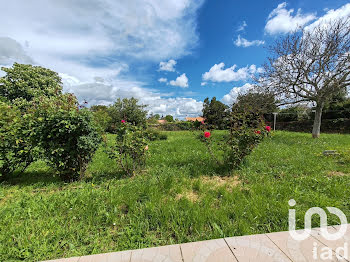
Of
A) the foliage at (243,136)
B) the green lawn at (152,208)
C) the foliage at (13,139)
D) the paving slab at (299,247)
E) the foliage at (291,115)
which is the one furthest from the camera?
the foliage at (291,115)

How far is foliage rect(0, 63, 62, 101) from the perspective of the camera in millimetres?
17500

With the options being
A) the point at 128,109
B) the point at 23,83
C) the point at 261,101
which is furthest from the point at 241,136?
the point at 23,83

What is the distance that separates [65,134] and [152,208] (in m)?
2.51

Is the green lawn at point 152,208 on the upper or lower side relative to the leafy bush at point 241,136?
lower

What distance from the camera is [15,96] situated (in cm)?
1794

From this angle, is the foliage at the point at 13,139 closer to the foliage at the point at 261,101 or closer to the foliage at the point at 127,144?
the foliage at the point at 127,144

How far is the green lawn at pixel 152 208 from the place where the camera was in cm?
176

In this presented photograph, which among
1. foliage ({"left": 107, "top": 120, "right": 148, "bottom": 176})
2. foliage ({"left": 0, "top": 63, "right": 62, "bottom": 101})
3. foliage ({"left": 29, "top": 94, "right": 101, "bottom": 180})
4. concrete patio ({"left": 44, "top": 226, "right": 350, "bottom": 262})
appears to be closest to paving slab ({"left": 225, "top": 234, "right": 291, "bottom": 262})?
concrete patio ({"left": 44, "top": 226, "right": 350, "bottom": 262})

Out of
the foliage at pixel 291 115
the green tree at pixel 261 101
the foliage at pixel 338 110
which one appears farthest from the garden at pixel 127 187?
the foliage at pixel 291 115

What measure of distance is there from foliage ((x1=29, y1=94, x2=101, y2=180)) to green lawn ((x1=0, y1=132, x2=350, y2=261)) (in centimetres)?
53

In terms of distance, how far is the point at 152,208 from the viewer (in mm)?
2219

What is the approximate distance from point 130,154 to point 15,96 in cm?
2335

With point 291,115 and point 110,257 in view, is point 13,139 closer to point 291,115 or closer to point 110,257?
point 110,257

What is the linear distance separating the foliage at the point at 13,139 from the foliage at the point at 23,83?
1651cm
